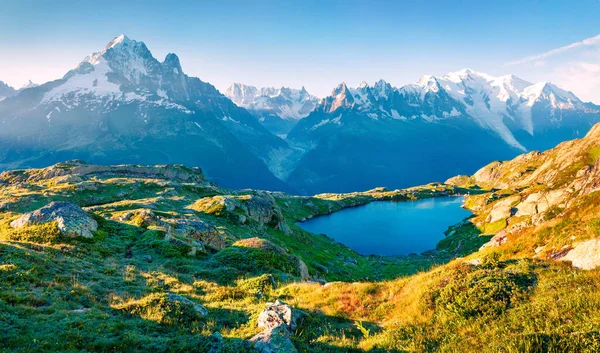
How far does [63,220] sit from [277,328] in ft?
87.0

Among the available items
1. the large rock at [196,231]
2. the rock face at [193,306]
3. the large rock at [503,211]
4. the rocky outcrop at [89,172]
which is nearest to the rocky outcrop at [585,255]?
the rock face at [193,306]

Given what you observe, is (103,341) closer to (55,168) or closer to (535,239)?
(535,239)

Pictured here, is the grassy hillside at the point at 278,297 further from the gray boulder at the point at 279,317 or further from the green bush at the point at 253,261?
the gray boulder at the point at 279,317

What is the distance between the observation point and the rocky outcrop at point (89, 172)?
105963 millimetres

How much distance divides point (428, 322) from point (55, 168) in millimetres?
139135

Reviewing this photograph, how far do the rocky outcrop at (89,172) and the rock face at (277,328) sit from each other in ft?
312

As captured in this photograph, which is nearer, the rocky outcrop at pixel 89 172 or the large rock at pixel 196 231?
the large rock at pixel 196 231

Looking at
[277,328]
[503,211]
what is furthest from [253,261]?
[503,211]

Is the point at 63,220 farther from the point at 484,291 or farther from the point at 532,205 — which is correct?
the point at 532,205

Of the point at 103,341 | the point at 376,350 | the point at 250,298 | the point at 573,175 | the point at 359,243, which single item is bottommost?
the point at 359,243

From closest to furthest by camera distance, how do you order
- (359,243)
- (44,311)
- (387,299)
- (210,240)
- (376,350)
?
(376,350), (44,311), (387,299), (210,240), (359,243)

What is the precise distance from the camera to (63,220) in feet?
93.8

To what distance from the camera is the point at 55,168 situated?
4466 inches

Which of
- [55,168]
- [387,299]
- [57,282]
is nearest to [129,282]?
[57,282]
